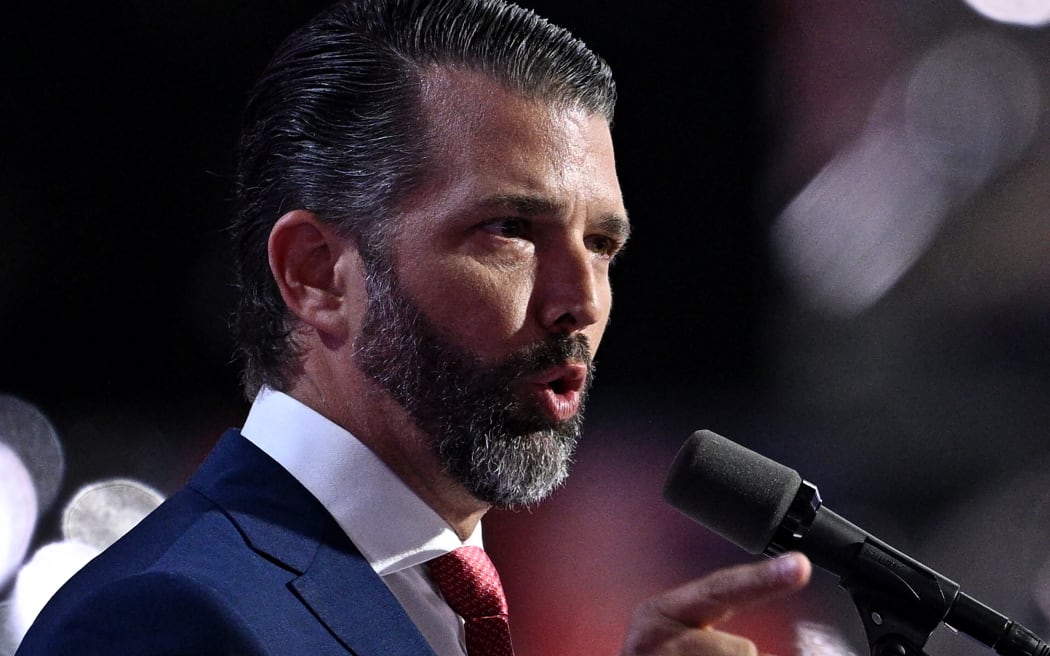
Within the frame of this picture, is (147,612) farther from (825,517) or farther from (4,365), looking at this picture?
(4,365)

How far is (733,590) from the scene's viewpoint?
897mm

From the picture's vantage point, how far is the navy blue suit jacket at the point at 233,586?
1.08 m

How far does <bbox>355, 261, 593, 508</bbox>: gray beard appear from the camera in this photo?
1377 millimetres

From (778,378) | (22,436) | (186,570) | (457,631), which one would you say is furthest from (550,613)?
(186,570)

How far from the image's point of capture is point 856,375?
7.79ft

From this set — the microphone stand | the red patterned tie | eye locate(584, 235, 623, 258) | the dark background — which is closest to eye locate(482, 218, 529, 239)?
eye locate(584, 235, 623, 258)

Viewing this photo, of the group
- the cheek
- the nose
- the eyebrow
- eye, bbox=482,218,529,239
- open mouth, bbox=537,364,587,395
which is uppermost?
the eyebrow

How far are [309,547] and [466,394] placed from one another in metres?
0.28

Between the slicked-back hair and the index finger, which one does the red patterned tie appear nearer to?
the slicked-back hair

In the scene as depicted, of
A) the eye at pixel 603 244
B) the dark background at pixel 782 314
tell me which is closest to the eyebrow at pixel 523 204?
the eye at pixel 603 244

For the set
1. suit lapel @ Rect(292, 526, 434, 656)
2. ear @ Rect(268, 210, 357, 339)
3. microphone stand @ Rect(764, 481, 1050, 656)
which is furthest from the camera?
ear @ Rect(268, 210, 357, 339)

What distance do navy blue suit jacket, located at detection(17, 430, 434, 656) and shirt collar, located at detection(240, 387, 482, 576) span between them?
23mm

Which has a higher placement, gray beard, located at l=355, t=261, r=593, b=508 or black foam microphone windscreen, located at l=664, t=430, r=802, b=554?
black foam microphone windscreen, located at l=664, t=430, r=802, b=554

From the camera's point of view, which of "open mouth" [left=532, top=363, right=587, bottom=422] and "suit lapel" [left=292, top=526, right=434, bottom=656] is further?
"open mouth" [left=532, top=363, right=587, bottom=422]
